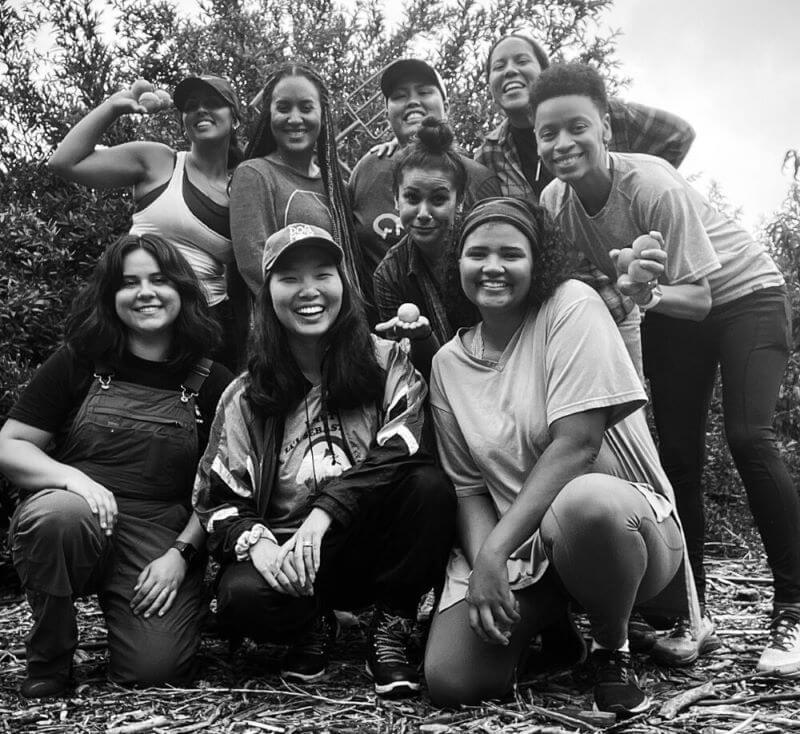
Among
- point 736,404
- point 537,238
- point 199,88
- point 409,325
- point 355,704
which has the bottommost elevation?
point 355,704

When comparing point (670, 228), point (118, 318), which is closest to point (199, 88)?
point (118, 318)

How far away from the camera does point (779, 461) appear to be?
10.8 ft

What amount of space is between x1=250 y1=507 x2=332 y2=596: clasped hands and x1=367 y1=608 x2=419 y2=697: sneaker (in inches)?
11.5

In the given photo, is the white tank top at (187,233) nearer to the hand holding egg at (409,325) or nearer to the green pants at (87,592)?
the hand holding egg at (409,325)

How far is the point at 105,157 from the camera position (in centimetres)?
434

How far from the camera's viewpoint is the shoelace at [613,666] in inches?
108

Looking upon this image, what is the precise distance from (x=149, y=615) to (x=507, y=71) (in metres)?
2.99

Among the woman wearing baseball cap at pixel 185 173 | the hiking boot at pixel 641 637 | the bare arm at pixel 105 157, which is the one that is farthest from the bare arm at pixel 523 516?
the bare arm at pixel 105 157

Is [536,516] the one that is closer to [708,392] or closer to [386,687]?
[386,687]

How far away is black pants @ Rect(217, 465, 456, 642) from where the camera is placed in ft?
10.2

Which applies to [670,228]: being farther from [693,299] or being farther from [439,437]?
[439,437]

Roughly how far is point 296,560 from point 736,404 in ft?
5.52

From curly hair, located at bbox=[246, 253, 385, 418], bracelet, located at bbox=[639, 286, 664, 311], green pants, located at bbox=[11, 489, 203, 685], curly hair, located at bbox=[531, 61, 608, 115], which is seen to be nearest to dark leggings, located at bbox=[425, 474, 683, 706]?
bracelet, located at bbox=[639, 286, 664, 311]

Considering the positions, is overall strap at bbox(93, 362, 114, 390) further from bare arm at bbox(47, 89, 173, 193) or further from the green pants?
bare arm at bbox(47, 89, 173, 193)
